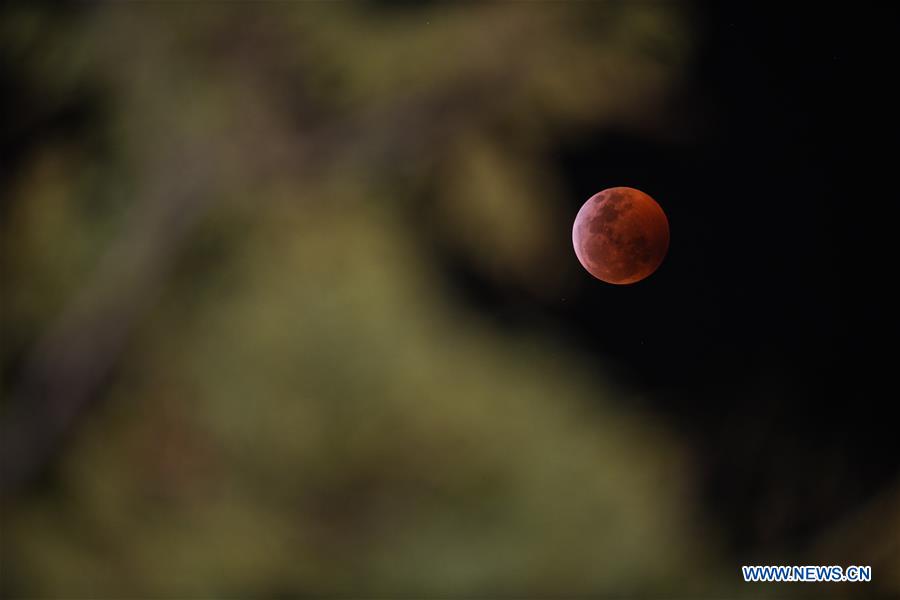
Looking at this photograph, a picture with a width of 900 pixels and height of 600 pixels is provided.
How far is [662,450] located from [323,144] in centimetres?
61

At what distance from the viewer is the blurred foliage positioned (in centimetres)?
118

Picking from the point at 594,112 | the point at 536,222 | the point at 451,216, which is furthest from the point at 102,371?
the point at 594,112

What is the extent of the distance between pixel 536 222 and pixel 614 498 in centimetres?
37

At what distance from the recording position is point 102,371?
1.27 meters

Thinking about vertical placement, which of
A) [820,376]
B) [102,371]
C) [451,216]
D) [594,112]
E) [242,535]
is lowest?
[242,535]

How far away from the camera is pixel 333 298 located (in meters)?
1.19

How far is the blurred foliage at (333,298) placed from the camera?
1183mm

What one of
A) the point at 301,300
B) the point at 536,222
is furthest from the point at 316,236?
the point at 536,222

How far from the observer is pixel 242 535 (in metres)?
1.29

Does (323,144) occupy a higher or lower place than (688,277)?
higher

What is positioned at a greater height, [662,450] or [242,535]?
[662,450]

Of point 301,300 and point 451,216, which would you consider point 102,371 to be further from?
point 451,216

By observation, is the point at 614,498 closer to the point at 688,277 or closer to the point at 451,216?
the point at 688,277

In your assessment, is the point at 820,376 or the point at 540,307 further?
the point at 540,307
